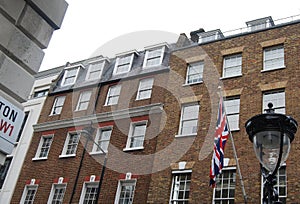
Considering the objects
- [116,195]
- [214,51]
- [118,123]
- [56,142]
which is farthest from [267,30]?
[56,142]

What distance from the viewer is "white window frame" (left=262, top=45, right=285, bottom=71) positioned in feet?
63.3

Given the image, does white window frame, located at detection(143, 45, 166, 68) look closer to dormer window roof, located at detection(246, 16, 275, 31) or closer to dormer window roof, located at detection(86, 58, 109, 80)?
dormer window roof, located at detection(86, 58, 109, 80)

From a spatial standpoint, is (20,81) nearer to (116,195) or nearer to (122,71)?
(116,195)

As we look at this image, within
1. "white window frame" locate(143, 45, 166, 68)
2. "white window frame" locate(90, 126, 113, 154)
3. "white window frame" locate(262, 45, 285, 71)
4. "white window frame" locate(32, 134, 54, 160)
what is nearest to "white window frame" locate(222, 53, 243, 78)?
"white window frame" locate(262, 45, 285, 71)

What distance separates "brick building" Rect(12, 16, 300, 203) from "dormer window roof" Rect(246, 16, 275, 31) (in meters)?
0.06

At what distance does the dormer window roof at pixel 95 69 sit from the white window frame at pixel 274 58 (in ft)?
39.6

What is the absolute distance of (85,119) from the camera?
25.0 metres

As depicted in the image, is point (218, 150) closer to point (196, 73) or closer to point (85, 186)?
point (196, 73)

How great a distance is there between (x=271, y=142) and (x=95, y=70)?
73.5ft

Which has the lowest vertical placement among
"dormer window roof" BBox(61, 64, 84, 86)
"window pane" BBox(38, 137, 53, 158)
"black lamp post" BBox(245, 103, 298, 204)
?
"black lamp post" BBox(245, 103, 298, 204)

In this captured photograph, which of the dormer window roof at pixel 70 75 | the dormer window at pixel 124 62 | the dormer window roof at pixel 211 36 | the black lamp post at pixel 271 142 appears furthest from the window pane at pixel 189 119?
the black lamp post at pixel 271 142

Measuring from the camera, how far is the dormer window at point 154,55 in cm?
2497

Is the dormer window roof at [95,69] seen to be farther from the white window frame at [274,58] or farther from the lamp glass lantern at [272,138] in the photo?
the lamp glass lantern at [272,138]

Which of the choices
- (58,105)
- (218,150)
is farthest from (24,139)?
(218,150)
